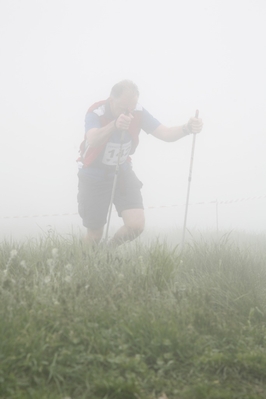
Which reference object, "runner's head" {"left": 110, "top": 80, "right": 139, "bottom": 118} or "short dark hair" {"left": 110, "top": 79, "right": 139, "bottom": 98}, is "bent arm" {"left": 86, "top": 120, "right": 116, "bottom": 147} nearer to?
"runner's head" {"left": 110, "top": 80, "right": 139, "bottom": 118}

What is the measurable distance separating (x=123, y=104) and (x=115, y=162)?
1.04 metres

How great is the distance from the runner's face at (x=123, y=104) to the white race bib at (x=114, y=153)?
54 cm

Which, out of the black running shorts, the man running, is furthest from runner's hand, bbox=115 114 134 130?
the black running shorts

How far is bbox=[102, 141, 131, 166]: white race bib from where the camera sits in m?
7.62

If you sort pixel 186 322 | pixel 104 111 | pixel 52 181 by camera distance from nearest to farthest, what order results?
1. pixel 186 322
2. pixel 104 111
3. pixel 52 181

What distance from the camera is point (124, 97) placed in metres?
7.38

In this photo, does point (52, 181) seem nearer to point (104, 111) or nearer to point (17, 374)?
point (104, 111)

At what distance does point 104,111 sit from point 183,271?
3.70 meters

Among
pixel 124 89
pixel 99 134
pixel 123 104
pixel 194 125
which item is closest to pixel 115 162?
pixel 99 134

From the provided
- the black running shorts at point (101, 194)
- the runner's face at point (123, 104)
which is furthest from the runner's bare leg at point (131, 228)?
the runner's face at point (123, 104)

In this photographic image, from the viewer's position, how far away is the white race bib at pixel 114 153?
25.0 feet

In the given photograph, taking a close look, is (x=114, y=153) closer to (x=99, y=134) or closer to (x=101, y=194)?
(x=99, y=134)

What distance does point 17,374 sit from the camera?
2783 mm

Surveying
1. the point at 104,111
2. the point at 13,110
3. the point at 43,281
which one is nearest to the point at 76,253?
the point at 43,281
